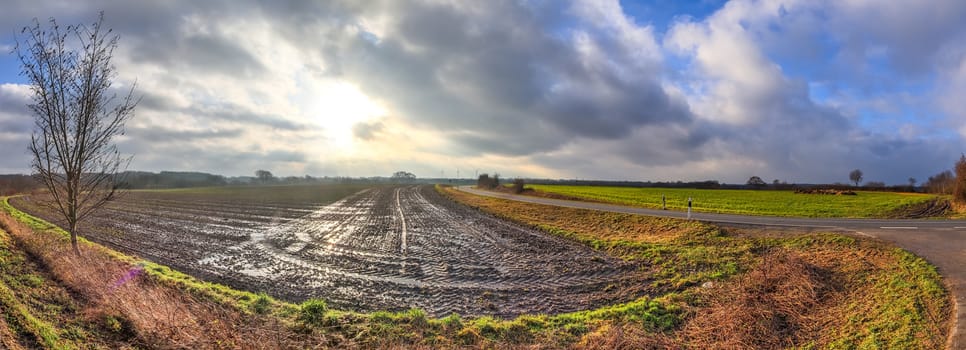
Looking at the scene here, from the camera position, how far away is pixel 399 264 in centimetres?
1291

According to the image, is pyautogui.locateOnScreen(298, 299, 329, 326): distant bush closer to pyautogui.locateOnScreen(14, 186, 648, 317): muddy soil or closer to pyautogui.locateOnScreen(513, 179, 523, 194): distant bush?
pyautogui.locateOnScreen(14, 186, 648, 317): muddy soil

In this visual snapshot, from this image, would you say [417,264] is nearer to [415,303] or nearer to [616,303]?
[415,303]

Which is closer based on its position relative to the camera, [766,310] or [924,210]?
[766,310]

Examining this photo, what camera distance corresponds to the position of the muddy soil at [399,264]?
926 cm

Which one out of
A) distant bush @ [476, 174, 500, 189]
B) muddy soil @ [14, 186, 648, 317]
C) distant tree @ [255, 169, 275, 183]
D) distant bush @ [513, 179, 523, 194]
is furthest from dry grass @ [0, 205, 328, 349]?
distant tree @ [255, 169, 275, 183]

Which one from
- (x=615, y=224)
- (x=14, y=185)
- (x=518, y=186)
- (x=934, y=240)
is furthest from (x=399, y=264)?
(x=14, y=185)

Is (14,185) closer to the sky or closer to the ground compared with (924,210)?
closer to the sky

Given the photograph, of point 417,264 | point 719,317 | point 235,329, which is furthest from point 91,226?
point 719,317

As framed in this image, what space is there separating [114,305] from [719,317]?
11.9 m

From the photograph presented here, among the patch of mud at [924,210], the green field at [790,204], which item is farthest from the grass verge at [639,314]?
the patch of mud at [924,210]

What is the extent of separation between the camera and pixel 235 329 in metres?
6.45

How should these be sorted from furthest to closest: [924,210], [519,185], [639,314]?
[519,185] < [924,210] < [639,314]

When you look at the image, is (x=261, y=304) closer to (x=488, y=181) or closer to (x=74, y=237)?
(x=74, y=237)

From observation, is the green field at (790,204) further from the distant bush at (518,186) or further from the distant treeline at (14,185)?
the distant treeline at (14,185)
